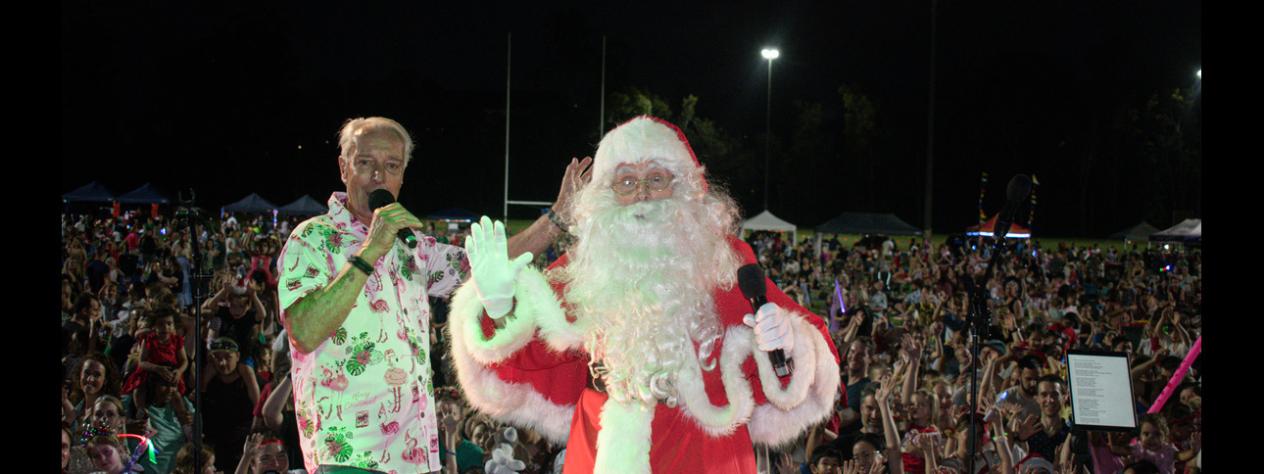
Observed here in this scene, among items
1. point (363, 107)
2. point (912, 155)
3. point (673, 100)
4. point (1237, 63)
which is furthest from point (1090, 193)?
point (1237, 63)

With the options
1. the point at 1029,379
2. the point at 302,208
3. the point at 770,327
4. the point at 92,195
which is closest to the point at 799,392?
the point at 770,327

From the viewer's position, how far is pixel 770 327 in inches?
102

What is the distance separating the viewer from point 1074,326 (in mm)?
12172

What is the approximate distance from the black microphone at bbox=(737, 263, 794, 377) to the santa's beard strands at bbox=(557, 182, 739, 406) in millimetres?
333

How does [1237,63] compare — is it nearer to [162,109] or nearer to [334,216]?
[334,216]

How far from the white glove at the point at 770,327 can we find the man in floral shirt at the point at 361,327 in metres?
0.95

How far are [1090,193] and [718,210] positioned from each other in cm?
5685

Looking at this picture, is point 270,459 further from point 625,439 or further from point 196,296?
point 625,439

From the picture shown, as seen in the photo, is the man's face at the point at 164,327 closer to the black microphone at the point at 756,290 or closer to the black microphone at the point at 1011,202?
the black microphone at the point at 756,290

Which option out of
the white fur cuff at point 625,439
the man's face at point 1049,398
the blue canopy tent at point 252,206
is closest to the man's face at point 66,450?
the white fur cuff at point 625,439

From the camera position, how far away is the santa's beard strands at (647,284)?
114 inches

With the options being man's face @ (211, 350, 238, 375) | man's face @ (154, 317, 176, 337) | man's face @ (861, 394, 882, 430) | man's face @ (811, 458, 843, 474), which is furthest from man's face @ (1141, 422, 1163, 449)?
man's face @ (154, 317, 176, 337)

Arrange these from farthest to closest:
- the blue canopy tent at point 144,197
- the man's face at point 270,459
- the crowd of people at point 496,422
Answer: the blue canopy tent at point 144,197 → the crowd of people at point 496,422 → the man's face at point 270,459

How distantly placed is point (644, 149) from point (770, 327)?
0.83 m
